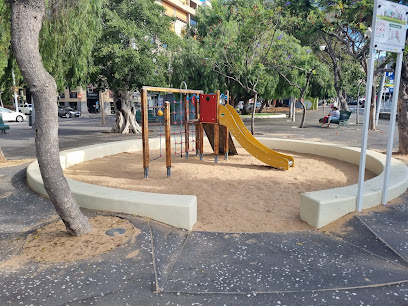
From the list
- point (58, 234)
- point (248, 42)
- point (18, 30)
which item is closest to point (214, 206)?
point (58, 234)

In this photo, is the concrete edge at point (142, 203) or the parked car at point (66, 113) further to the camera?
the parked car at point (66, 113)

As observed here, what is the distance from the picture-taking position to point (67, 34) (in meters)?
7.88

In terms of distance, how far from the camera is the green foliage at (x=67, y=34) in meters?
7.17

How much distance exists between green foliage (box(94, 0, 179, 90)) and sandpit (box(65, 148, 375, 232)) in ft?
16.7

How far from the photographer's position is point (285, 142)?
9938 millimetres

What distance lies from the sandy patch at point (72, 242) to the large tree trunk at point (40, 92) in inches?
9.3

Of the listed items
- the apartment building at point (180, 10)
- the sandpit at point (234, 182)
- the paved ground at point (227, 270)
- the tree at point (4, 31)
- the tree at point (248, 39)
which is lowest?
the sandpit at point (234, 182)

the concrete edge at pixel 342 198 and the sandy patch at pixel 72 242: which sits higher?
the concrete edge at pixel 342 198

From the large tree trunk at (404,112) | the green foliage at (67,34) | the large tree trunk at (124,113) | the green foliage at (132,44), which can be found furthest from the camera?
the large tree trunk at (124,113)

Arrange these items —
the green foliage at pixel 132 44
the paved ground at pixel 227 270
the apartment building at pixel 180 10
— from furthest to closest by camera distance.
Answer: the apartment building at pixel 180 10
the green foliage at pixel 132 44
the paved ground at pixel 227 270

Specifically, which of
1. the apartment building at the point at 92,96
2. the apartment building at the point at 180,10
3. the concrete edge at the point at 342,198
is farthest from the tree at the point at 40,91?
the apartment building at the point at 180,10

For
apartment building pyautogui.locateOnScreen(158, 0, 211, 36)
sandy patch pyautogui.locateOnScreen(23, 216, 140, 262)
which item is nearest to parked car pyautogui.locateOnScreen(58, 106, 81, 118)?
apartment building pyautogui.locateOnScreen(158, 0, 211, 36)

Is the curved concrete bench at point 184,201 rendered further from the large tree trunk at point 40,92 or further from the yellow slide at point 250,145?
the yellow slide at point 250,145

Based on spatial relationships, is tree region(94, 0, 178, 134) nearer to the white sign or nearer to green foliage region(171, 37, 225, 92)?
green foliage region(171, 37, 225, 92)
